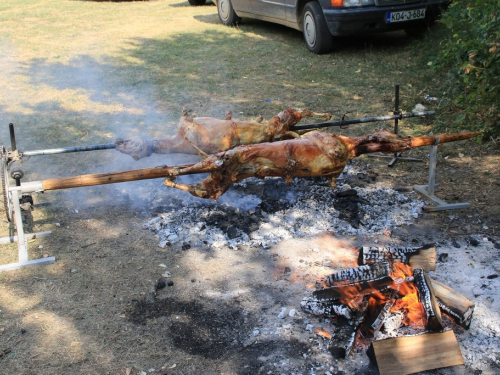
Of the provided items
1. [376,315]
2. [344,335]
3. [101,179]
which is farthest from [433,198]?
[101,179]

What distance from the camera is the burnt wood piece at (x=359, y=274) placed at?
3.58m

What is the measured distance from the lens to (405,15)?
30.9 ft

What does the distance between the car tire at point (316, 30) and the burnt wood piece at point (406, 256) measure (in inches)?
271

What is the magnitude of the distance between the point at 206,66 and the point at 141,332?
7142mm

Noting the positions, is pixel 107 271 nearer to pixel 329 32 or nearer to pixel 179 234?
pixel 179 234

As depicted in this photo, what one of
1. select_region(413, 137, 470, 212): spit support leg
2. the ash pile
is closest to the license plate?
the ash pile

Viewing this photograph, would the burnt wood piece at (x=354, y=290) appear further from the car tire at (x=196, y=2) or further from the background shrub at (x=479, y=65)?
the car tire at (x=196, y=2)

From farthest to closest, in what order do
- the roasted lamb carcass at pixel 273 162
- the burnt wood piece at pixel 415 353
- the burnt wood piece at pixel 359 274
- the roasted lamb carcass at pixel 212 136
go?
the roasted lamb carcass at pixel 212 136 < the roasted lamb carcass at pixel 273 162 < the burnt wood piece at pixel 359 274 < the burnt wood piece at pixel 415 353

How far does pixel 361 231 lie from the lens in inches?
179

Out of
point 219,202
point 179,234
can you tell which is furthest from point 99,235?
point 219,202

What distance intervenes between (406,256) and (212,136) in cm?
208

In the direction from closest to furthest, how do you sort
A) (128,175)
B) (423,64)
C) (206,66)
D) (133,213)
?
(128,175) → (133,213) → (423,64) → (206,66)

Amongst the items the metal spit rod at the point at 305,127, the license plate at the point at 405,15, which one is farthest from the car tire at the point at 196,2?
the metal spit rod at the point at 305,127

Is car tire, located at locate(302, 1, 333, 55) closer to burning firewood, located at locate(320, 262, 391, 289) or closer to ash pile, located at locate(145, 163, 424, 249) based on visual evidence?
ash pile, located at locate(145, 163, 424, 249)
